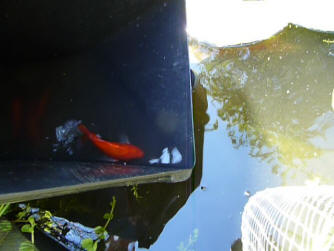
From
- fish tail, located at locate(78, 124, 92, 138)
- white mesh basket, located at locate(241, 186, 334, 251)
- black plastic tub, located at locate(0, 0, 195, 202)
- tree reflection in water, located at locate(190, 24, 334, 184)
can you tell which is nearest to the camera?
white mesh basket, located at locate(241, 186, 334, 251)

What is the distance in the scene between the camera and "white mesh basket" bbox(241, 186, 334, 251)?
2.74 ft

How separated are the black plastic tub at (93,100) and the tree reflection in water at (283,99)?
34cm

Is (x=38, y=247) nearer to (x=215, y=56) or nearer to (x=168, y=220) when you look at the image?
(x=168, y=220)

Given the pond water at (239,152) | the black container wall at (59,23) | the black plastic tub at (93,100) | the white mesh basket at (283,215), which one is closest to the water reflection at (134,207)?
the pond water at (239,152)

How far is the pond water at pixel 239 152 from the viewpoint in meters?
1.24

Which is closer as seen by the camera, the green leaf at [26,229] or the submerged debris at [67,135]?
the green leaf at [26,229]

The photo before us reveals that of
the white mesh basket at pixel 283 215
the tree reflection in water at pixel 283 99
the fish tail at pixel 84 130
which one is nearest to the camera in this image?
the white mesh basket at pixel 283 215

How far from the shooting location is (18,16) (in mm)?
1205

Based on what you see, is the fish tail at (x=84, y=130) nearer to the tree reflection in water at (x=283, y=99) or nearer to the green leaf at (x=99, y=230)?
the green leaf at (x=99, y=230)

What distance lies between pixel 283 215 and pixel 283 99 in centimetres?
60

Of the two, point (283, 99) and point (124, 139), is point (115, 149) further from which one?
point (283, 99)

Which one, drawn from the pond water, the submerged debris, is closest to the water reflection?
the pond water

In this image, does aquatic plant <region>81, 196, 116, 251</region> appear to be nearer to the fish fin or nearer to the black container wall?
the fish fin

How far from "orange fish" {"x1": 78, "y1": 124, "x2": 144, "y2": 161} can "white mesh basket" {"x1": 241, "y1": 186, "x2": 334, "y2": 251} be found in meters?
0.50
